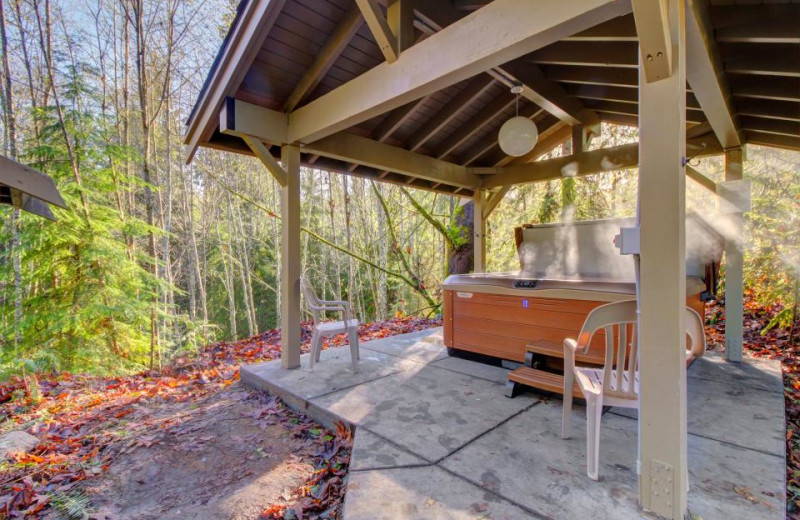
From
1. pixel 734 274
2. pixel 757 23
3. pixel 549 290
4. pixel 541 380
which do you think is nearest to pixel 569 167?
pixel 734 274

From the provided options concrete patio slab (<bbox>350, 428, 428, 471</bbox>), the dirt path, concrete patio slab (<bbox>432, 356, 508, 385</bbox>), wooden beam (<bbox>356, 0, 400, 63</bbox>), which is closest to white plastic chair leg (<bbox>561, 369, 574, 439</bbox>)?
concrete patio slab (<bbox>350, 428, 428, 471</bbox>)

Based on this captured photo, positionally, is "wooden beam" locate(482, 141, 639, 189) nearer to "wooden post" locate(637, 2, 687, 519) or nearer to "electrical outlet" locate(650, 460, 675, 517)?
"wooden post" locate(637, 2, 687, 519)

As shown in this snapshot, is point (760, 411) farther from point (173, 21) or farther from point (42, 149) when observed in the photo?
point (173, 21)

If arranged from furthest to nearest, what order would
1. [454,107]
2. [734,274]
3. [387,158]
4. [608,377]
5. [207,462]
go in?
[387,158] < [454,107] < [734,274] < [207,462] < [608,377]

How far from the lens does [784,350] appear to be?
15.5 ft

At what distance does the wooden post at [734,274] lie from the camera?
12.8 ft

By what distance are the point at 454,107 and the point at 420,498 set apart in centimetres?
396

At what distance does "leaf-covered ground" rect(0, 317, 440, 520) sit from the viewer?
6.75 feet

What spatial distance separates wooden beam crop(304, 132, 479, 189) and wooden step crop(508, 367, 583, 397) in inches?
114

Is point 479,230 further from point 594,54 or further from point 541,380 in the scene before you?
point 541,380

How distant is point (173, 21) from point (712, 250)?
363 inches

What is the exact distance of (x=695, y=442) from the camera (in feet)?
7.64

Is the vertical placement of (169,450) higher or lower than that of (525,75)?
lower

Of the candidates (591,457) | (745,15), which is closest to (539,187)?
(745,15)
